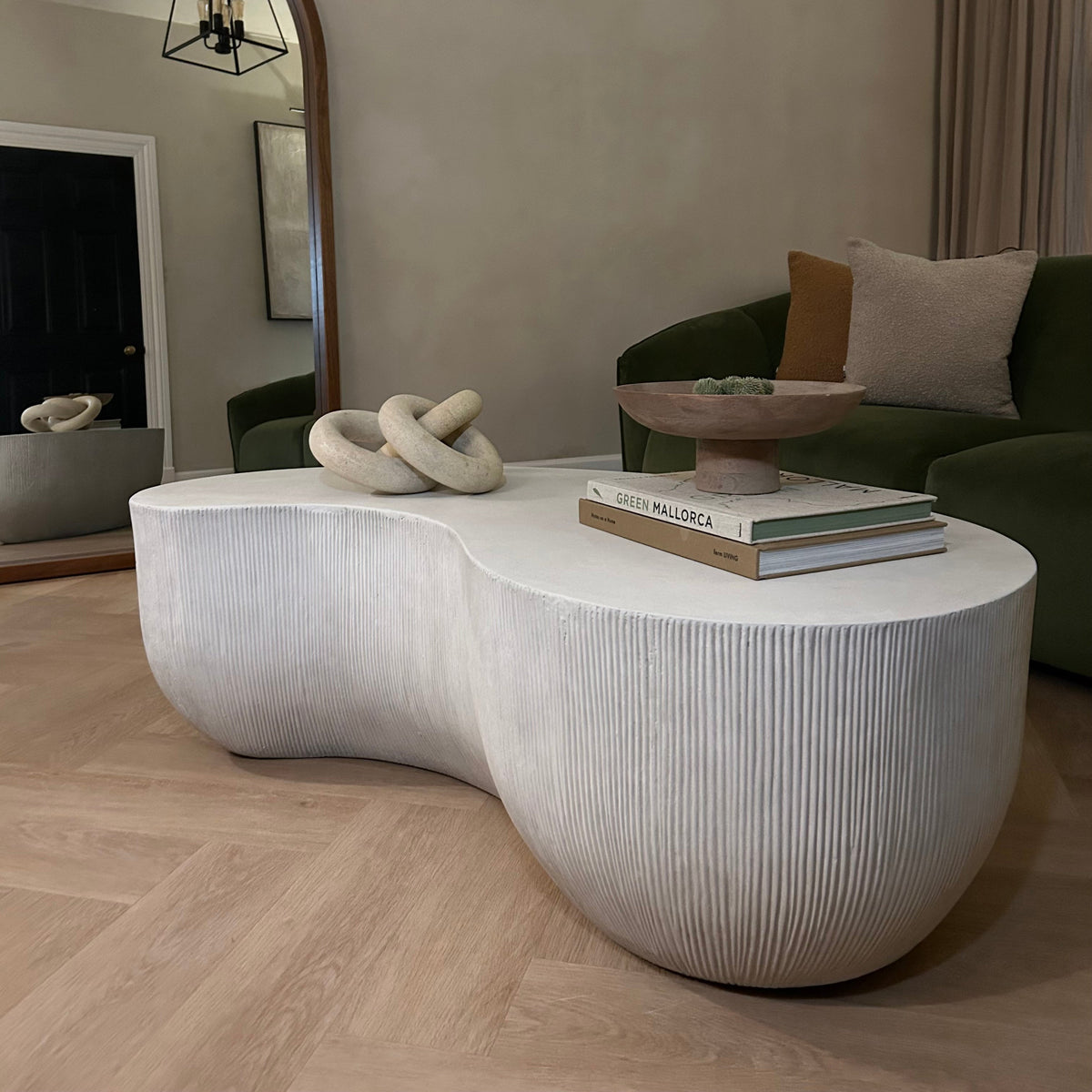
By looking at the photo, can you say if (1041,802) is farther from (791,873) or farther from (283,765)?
(283,765)

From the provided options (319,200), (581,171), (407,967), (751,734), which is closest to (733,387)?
(751,734)

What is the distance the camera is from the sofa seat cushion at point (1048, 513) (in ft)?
5.67

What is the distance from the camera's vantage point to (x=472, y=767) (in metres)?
1.42

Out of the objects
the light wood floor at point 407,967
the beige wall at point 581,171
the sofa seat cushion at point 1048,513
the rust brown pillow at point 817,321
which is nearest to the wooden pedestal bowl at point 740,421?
the light wood floor at point 407,967

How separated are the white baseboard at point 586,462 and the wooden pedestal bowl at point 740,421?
2.29 metres

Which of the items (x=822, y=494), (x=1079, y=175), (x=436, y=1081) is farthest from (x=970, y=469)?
(x=1079, y=175)

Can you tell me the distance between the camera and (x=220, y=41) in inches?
113

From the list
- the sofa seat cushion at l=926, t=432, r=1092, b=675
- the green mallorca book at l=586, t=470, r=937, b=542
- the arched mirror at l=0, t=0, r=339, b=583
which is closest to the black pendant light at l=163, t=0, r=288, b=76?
the arched mirror at l=0, t=0, r=339, b=583

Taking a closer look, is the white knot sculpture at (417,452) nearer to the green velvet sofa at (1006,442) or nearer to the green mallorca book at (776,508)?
the green mallorca book at (776,508)

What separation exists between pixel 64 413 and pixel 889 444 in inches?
84.5

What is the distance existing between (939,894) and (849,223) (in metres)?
3.44

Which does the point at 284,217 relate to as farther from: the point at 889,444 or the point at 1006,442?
the point at 1006,442

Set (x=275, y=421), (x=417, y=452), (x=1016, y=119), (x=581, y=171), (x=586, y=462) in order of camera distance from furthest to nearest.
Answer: (x=1016, y=119)
(x=586, y=462)
(x=581, y=171)
(x=275, y=421)
(x=417, y=452)

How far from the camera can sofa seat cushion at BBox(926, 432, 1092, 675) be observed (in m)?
1.73
